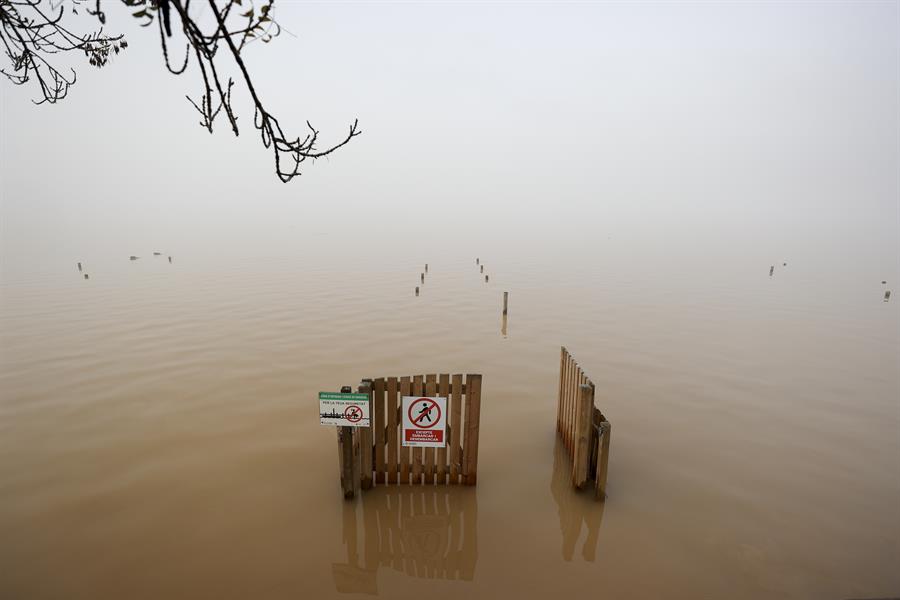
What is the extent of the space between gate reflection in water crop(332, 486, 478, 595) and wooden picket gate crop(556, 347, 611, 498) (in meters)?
1.66

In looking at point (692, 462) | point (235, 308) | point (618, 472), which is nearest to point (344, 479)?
point (618, 472)

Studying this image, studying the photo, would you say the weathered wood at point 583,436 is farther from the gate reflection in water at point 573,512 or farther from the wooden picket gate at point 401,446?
the wooden picket gate at point 401,446

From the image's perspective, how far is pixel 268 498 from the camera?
649 centimetres

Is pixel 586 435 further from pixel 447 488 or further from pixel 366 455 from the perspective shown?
pixel 366 455

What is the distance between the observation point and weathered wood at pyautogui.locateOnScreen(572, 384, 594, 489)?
6013 mm

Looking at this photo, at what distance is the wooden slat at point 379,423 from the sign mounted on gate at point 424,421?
33cm

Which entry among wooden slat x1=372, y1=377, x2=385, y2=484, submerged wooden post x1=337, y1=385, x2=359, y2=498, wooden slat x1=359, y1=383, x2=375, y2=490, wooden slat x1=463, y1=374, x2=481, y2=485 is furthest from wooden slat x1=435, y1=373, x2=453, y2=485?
submerged wooden post x1=337, y1=385, x2=359, y2=498

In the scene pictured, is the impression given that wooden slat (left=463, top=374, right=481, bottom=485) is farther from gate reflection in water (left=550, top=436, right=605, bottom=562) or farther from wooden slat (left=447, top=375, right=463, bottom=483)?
gate reflection in water (left=550, top=436, right=605, bottom=562)

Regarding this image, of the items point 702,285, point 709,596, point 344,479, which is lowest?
point 709,596

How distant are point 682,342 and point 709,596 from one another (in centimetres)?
1154

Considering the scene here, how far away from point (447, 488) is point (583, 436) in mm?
2182

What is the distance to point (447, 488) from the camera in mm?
6652

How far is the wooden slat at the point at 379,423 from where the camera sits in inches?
235

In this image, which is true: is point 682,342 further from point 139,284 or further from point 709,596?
point 139,284
